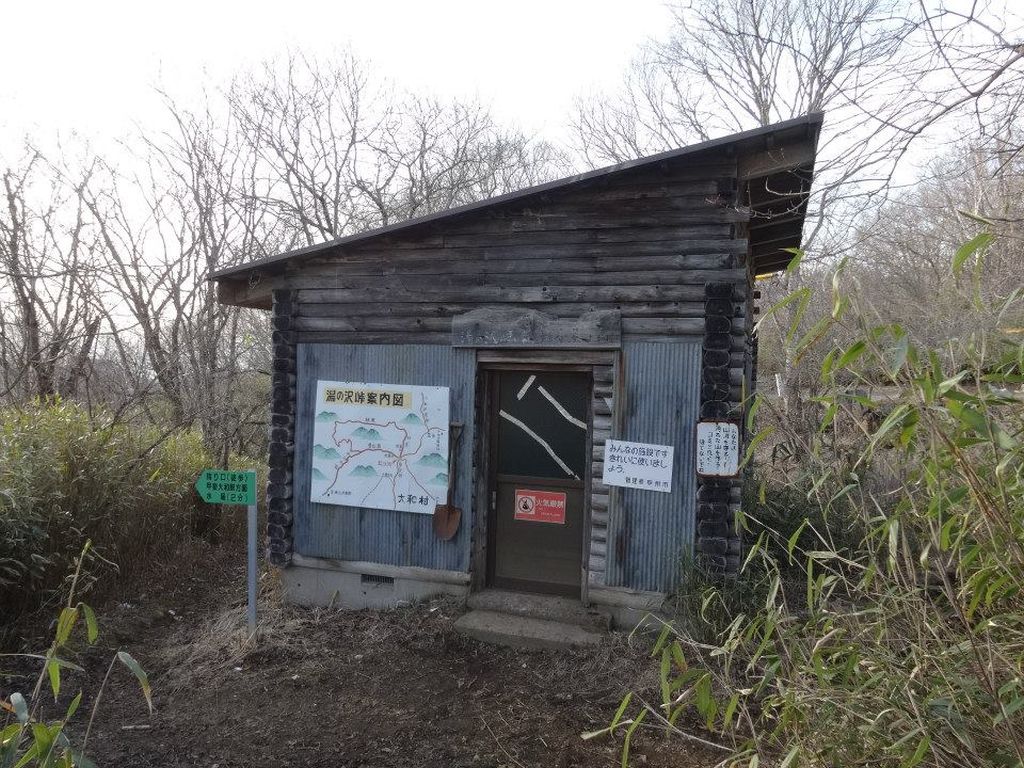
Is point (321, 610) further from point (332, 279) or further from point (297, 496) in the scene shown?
point (332, 279)

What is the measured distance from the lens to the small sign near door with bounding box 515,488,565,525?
6617mm

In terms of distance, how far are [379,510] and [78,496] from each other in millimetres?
3038

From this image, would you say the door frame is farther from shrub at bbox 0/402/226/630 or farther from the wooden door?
shrub at bbox 0/402/226/630

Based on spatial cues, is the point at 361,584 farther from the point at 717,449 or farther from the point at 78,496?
the point at 717,449

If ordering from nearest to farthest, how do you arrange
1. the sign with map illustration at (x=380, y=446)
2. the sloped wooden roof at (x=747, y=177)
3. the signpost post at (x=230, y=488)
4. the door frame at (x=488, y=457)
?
the sloped wooden roof at (x=747, y=177) < the signpost post at (x=230, y=488) < the door frame at (x=488, y=457) < the sign with map illustration at (x=380, y=446)

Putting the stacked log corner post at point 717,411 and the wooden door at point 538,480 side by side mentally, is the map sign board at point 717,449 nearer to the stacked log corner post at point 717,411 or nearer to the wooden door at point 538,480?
the stacked log corner post at point 717,411

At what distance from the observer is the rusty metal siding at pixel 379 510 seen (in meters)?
6.67

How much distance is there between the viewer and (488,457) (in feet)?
22.2

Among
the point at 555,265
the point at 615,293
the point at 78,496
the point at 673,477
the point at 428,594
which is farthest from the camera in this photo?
the point at 78,496

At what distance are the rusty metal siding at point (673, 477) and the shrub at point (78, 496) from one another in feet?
15.7

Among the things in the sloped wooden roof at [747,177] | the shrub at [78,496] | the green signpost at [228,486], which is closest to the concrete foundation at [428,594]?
the green signpost at [228,486]

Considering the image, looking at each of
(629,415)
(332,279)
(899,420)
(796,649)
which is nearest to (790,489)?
(629,415)

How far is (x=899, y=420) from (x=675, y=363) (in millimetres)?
4062

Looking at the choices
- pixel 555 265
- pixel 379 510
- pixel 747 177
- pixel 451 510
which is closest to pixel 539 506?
pixel 451 510
